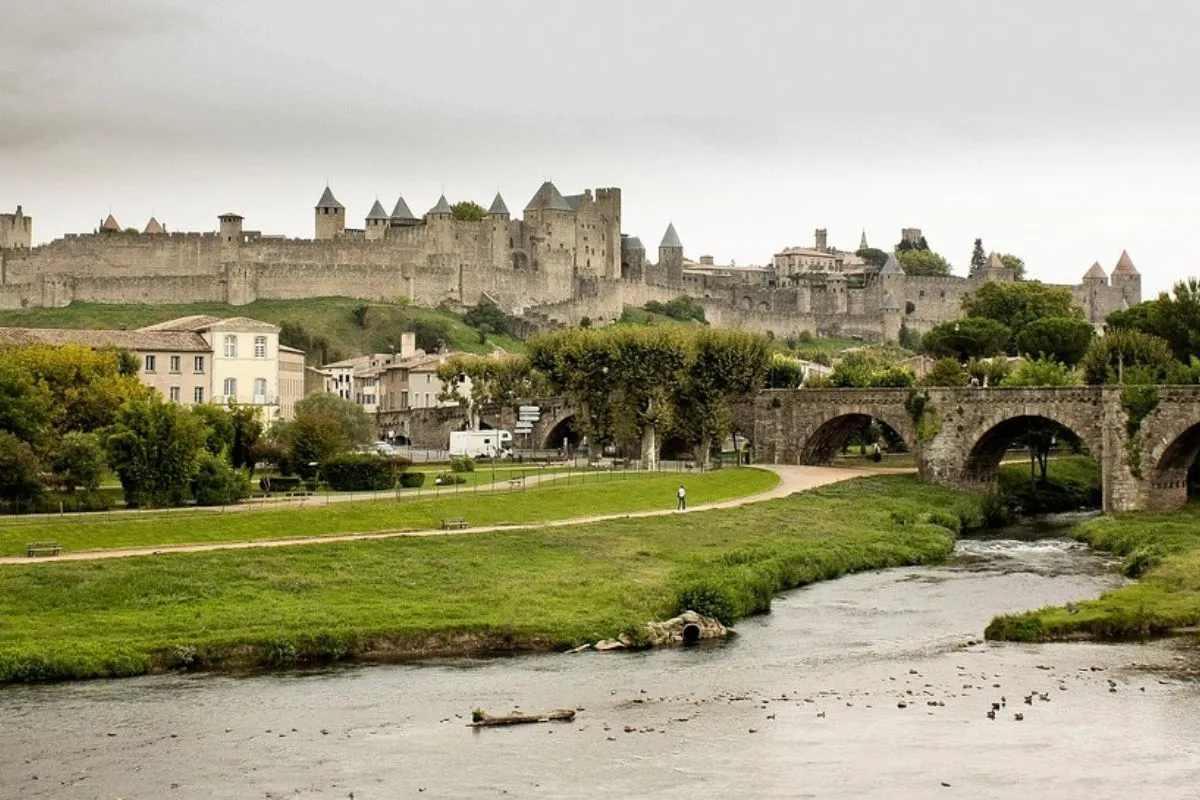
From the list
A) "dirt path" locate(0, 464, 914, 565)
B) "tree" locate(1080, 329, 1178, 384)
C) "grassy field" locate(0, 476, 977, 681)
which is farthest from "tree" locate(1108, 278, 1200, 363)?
"grassy field" locate(0, 476, 977, 681)

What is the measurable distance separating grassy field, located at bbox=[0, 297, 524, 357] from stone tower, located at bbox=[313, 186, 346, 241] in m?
12.9

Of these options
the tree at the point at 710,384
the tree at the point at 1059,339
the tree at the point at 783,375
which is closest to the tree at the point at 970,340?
the tree at the point at 1059,339

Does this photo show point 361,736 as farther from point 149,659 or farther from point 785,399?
point 785,399

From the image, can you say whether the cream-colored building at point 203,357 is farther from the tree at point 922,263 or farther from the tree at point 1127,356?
the tree at point 922,263

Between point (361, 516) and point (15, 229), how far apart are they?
116 m

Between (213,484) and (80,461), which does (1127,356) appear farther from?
(80,461)

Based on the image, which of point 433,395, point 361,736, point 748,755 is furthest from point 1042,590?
point 433,395

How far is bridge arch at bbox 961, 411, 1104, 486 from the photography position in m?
60.9

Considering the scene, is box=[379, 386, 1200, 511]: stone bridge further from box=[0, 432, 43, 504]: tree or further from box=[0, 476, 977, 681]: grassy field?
box=[0, 432, 43, 504]: tree

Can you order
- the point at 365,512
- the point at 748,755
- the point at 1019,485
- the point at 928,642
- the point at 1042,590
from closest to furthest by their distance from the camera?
the point at 748,755 → the point at 928,642 → the point at 1042,590 → the point at 365,512 → the point at 1019,485

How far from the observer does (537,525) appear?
4831 centimetres

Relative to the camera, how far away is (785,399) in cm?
7388

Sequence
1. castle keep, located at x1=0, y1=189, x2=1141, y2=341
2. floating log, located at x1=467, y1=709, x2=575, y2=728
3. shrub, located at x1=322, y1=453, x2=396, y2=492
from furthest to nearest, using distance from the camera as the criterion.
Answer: castle keep, located at x1=0, y1=189, x2=1141, y2=341
shrub, located at x1=322, y1=453, x2=396, y2=492
floating log, located at x1=467, y1=709, x2=575, y2=728

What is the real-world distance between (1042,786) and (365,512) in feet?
79.7
